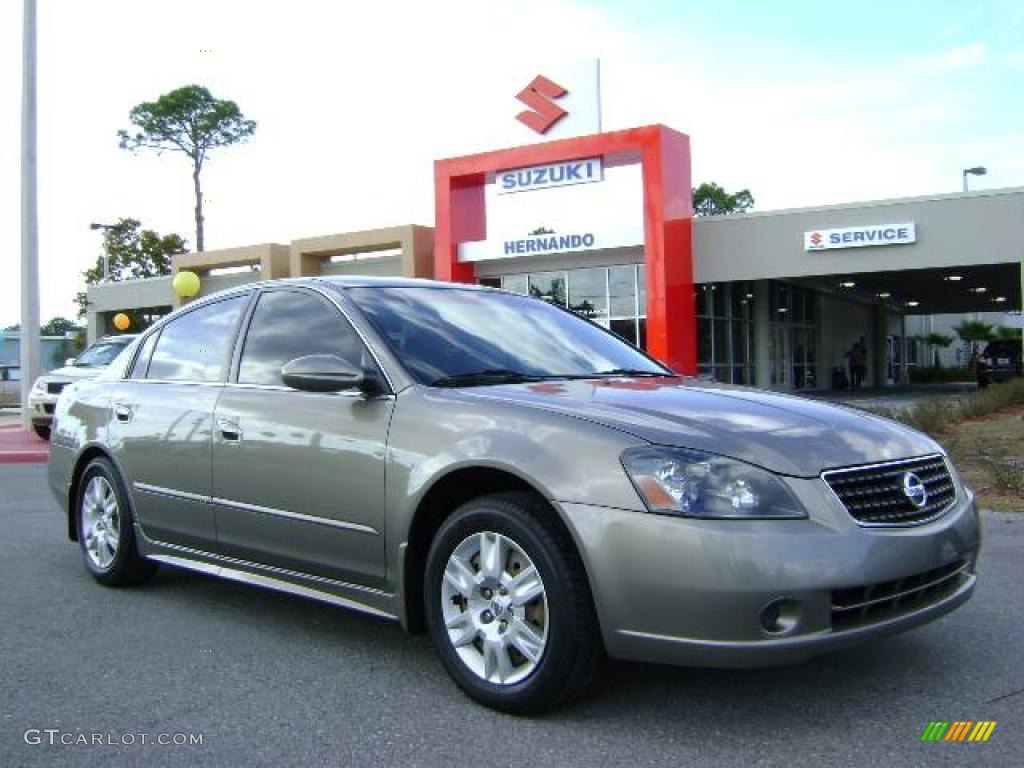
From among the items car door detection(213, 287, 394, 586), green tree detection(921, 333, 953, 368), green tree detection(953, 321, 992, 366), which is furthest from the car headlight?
green tree detection(921, 333, 953, 368)

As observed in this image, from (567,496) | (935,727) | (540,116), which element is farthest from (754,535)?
(540,116)

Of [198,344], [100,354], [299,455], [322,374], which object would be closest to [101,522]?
[198,344]

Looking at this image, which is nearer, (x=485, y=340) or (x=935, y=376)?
(x=485, y=340)

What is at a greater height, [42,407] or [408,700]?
[42,407]

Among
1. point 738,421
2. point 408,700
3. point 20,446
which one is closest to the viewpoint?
point 738,421

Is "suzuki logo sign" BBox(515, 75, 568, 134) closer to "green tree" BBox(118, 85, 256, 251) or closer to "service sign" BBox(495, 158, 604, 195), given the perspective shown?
"service sign" BBox(495, 158, 604, 195)

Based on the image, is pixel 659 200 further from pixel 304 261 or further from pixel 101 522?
pixel 101 522

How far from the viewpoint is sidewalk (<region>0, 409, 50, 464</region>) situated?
13586mm

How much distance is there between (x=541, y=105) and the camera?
25.1 meters

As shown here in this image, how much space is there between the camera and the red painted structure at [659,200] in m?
23.2

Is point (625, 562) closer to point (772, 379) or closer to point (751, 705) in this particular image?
point (751, 705)

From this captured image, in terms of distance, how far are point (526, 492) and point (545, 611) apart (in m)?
0.44

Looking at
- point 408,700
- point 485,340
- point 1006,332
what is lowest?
point 408,700

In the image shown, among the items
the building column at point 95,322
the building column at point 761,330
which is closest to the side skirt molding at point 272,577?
the building column at point 761,330
